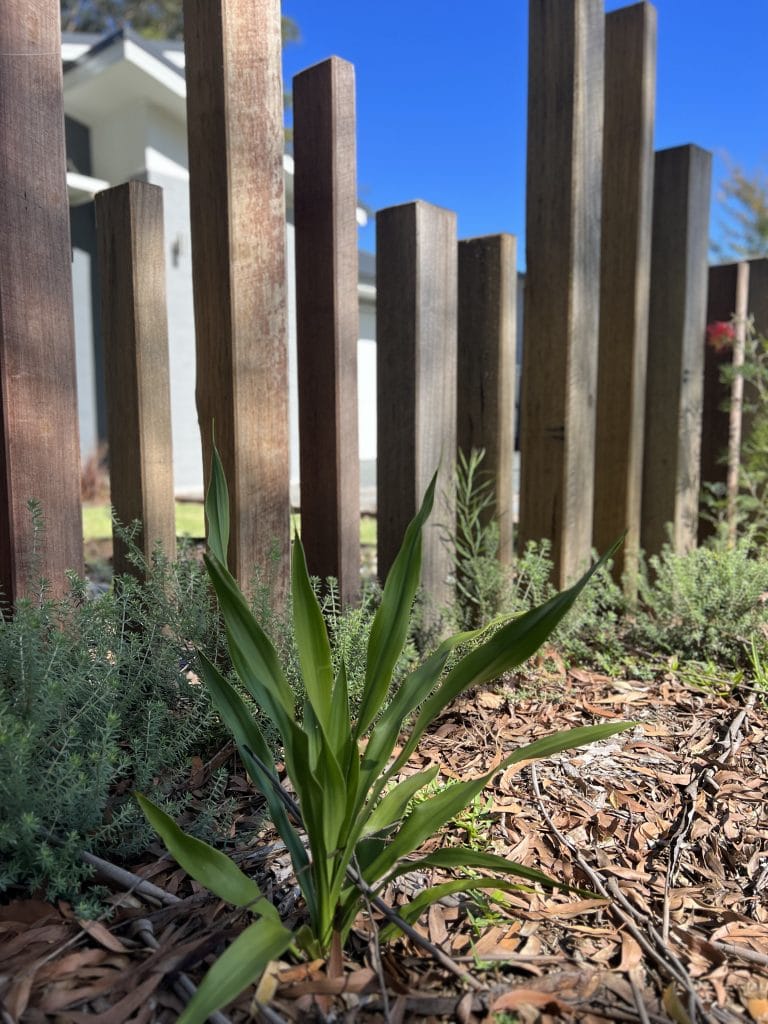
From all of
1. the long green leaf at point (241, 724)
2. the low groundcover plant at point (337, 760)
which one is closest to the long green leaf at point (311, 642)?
the low groundcover plant at point (337, 760)

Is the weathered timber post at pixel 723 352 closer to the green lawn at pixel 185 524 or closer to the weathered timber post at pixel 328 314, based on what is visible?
the weathered timber post at pixel 328 314

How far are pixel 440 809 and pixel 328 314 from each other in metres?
1.42

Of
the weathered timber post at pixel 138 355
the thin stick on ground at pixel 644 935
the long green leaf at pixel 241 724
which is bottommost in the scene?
the thin stick on ground at pixel 644 935

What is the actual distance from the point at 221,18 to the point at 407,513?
136 cm

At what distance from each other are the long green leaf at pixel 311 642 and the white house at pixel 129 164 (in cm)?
901

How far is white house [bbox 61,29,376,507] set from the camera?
10328mm

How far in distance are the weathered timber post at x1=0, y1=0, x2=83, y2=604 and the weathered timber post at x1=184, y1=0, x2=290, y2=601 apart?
321 mm

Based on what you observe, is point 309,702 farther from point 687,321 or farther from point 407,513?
point 687,321

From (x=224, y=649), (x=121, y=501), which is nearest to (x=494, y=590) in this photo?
(x=224, y=649)

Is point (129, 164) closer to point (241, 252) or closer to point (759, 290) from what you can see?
point (759, 290)

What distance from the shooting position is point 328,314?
2221mm

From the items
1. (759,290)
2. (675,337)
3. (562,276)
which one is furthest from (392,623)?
(759,290)

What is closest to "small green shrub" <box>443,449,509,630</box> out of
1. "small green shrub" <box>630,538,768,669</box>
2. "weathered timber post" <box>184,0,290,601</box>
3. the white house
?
"small green shrub" <box>630,538,768,669</box>

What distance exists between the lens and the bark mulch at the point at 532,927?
1087 millimetres
